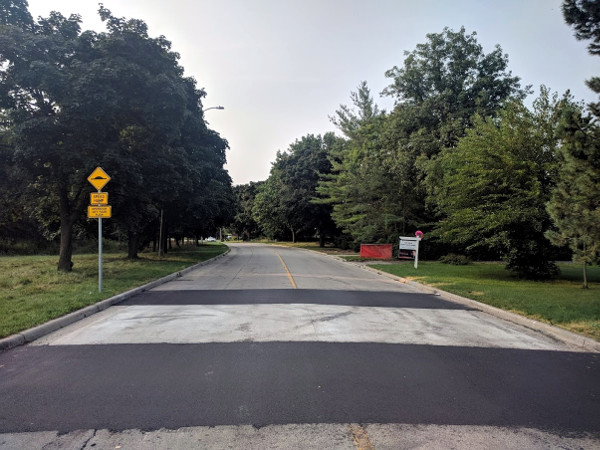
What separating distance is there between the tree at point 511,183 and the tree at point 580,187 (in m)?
6.48

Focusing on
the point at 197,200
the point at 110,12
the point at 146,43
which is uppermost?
the point at 110,12

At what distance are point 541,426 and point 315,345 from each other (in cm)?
321

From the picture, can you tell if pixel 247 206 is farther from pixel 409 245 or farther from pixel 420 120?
pixel 409 245

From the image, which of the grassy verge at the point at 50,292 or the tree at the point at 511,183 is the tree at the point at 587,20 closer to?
the tree at the point at 511,183

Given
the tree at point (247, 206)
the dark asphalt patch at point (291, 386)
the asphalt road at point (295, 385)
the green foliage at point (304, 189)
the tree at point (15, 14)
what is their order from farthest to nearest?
the tree at point (247, 206)
the green foliage at point (304, 189)
the tree at point (15, 14)
the dark asphalt patch at point (291, 386)
the asphalt road at point (295, 385)

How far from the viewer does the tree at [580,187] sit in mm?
8188

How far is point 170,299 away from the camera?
434 inches

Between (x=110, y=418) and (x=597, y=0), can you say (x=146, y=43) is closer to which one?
(x=597, y=0)

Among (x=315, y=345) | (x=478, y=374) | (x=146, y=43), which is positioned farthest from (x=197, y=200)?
(x=478, y=374)

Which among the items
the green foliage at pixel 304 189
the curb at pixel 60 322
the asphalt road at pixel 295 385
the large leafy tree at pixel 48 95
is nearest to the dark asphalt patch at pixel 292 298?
the curb at pixel 60 322

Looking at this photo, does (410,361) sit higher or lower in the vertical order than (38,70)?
lower

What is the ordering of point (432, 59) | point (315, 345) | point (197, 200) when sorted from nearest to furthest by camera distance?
point (315, 345) < point (197, 200) < point (432, 59)

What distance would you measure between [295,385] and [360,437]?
1291 mm

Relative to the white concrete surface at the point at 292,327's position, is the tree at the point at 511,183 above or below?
above
